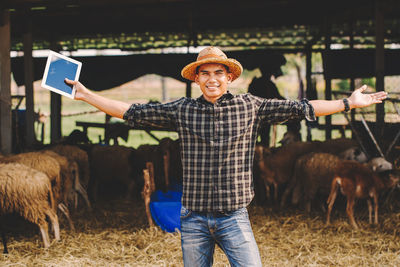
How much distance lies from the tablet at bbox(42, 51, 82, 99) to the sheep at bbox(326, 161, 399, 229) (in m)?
4.66

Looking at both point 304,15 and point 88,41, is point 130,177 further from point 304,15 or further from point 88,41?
point 88,41

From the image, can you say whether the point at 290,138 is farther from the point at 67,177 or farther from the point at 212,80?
the point at 212,80

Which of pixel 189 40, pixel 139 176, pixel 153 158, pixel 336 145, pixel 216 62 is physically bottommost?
pixel 139 176

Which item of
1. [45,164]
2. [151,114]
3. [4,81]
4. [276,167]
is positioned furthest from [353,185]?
[4,81]

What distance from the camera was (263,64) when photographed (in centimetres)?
1103

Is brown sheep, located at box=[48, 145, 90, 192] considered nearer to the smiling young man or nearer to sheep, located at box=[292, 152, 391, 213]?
sheep, located at box=[292, 152, 391, 213]

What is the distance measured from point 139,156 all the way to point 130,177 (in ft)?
1.54

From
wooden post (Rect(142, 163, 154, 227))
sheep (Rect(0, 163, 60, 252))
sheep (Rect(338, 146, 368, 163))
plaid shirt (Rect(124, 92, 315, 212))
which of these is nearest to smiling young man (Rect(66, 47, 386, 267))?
plaid shirt (Rect(124, 92, 315, 212))

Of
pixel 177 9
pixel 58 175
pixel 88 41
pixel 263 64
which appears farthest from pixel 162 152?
pixel 88 41

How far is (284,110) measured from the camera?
2.60 metres

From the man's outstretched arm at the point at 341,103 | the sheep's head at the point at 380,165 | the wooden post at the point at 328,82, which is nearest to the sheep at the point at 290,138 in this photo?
the wooden post at the point at 328,82

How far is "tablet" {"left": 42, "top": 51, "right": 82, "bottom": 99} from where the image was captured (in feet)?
8.53

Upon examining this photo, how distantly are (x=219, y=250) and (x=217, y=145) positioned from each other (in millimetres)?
2951

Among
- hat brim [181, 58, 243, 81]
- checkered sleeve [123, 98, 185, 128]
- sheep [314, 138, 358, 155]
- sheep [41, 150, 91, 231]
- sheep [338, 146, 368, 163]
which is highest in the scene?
hat brim [181, 58, 243, 81]
